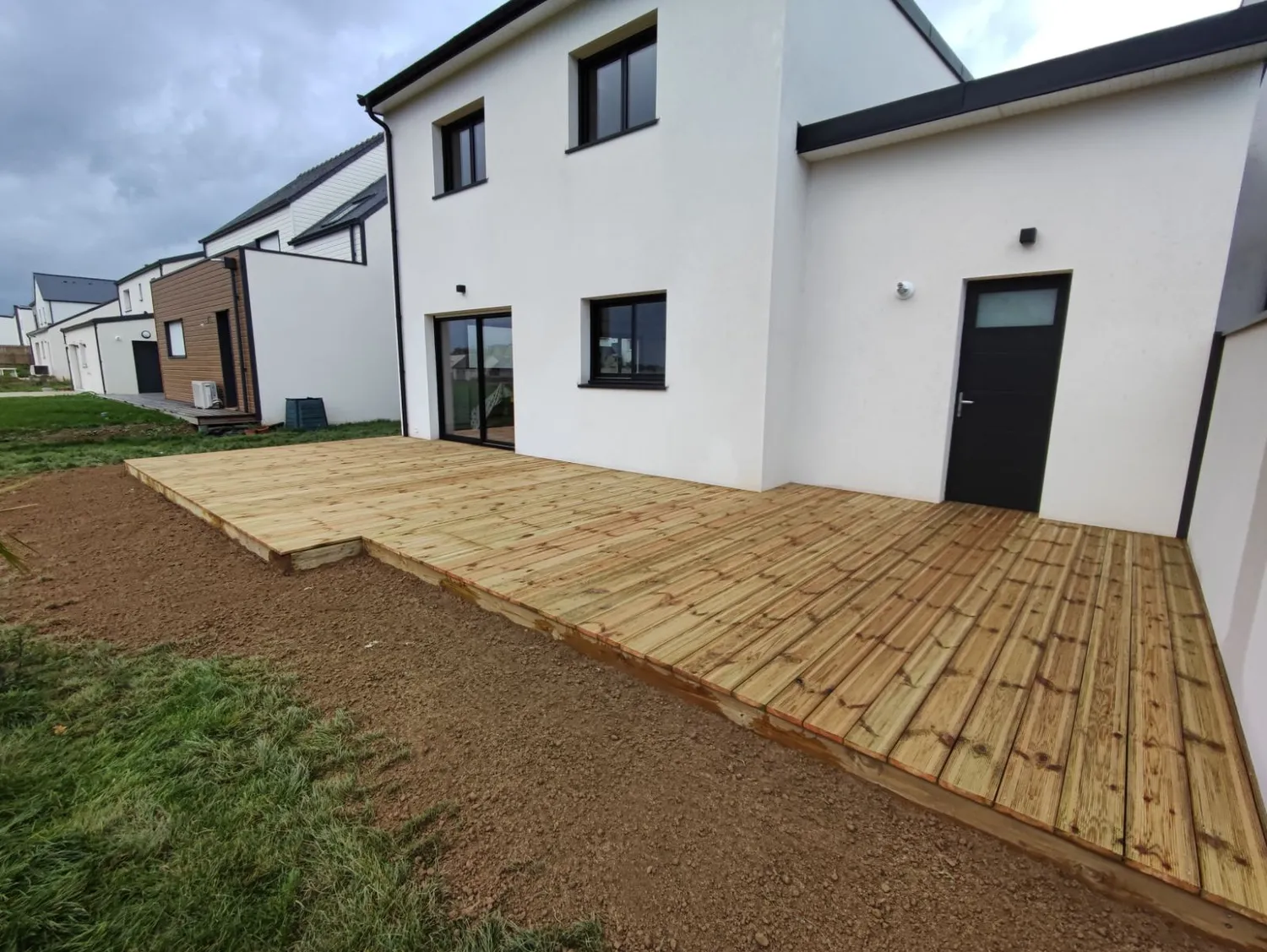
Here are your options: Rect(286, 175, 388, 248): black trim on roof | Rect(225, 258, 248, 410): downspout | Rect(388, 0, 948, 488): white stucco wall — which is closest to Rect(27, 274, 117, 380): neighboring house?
Rect(286, 175, 388, 248): black trim on roof

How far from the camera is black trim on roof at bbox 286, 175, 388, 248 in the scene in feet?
41.5

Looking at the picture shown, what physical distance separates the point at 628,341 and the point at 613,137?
211 centimetres

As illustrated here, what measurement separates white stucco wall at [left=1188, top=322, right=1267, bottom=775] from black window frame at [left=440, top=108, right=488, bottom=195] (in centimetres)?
753

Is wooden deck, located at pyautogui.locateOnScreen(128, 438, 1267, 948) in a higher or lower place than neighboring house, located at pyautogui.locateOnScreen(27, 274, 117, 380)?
lower

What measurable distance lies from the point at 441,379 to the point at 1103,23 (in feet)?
37.5

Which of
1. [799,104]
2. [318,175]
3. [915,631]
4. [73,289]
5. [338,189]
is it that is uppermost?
[73,289]

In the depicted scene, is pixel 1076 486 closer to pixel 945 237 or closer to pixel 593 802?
pixel 945 237

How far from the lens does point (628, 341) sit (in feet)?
20.9

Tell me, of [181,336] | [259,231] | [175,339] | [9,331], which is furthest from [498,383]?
[9,331]

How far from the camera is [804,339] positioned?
550cm

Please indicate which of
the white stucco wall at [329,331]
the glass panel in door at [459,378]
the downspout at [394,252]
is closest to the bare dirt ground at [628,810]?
the glass panel in door at [459,378]

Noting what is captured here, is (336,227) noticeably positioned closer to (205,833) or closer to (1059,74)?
(1059,74)

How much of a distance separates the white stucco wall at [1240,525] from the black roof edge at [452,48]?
691 cm

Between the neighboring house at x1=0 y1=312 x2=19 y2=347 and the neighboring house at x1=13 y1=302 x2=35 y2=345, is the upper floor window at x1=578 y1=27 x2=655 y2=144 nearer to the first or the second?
the neighboring house at x1=13 y1=302 x2=35 y2=345
